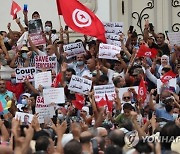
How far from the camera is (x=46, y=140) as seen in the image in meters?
8.63

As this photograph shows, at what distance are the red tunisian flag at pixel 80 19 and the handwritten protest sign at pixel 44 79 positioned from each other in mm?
1540

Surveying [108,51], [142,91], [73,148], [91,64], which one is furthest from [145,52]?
[73,148]

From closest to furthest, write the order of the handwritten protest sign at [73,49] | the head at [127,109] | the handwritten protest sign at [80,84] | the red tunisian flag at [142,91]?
the head at [127,109] < the red tunisian flag at [142,91] < the handwritten protest sign at [80,84] < the handwritten protest sign at [73,49]

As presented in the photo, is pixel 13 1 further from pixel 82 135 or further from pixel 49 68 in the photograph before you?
pixel 82 135

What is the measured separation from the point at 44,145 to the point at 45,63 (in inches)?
233

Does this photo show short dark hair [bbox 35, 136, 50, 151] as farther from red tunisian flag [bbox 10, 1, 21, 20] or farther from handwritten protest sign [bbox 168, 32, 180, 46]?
red tunisian flag [bbox 10, 1, 21, 20]

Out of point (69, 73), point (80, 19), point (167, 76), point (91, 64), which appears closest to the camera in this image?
point (167, 76)

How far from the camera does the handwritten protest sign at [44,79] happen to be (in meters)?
13.6

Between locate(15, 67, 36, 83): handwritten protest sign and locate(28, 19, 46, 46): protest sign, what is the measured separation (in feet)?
3.54

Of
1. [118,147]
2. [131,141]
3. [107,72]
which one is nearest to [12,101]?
[107,72]

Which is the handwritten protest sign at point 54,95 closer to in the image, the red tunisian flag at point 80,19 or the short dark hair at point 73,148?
the red tunisian flag at point 80,19

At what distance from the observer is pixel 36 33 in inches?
601

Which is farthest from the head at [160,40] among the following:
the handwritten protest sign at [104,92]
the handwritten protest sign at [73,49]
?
the handwritten protest sign at [104,92]

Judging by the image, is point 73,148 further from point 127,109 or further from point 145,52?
point 145,52
